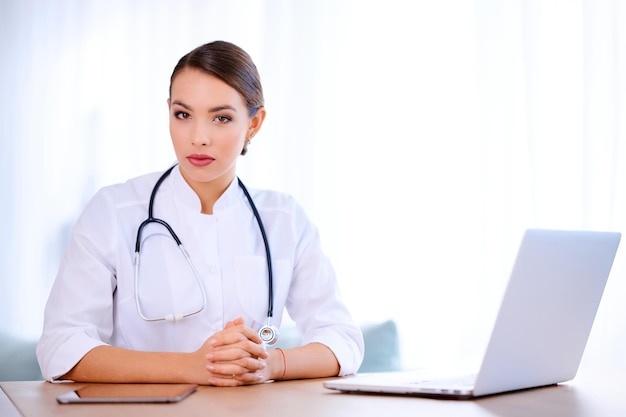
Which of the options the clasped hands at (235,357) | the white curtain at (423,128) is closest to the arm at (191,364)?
the clasped hands at (235,357)

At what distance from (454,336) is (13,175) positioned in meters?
1.51

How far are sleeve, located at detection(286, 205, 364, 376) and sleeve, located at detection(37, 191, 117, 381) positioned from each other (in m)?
0.41

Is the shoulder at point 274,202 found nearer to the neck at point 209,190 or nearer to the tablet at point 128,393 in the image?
the neck at point 209,190

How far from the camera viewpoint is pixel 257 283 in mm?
1811

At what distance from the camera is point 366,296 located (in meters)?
2.86

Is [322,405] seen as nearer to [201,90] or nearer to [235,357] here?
[235,357]

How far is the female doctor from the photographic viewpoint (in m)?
1.65

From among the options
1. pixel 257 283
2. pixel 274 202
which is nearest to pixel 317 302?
pixel 257 283

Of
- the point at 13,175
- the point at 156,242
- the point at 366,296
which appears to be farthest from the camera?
the point at 366,296

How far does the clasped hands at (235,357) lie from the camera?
1.39 metres

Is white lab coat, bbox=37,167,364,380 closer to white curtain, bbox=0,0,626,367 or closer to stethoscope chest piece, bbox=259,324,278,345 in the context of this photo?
stethoscope chest piece, bbox=259,324,278,345

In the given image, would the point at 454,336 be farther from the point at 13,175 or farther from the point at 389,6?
the point at 13,175

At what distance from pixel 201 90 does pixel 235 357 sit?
0.60 metres

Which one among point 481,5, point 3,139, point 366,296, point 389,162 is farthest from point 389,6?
point 3,139
